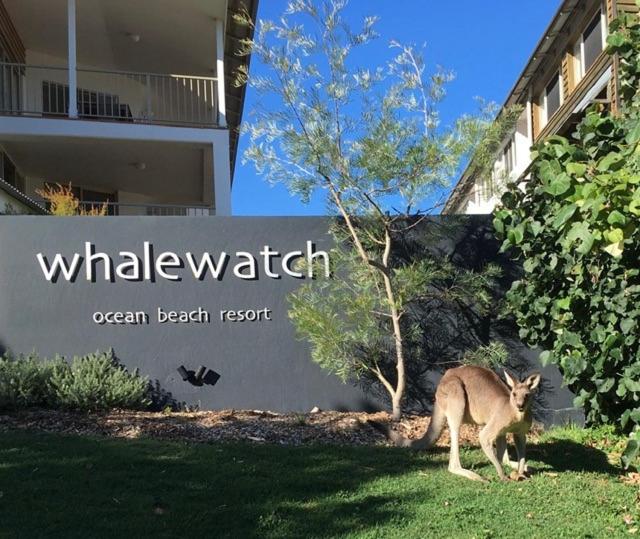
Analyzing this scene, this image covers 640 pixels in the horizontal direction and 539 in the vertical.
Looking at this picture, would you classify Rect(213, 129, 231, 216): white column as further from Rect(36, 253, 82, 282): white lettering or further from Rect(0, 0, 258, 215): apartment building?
Rect(36, 253, 82, 282): white lettering

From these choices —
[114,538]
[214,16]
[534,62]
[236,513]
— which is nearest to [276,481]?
[236,513]

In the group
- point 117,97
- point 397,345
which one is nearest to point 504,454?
point 397,345

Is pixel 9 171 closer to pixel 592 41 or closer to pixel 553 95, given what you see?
pixel 592 41

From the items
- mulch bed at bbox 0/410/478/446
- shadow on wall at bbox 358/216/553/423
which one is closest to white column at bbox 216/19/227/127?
shadow on wall at bbox 358/216/553/423

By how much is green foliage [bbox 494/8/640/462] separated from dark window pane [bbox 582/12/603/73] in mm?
11394

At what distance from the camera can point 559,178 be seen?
3596mm

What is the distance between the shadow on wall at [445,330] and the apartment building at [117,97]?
600 cm

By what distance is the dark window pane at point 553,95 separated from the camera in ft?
62.5

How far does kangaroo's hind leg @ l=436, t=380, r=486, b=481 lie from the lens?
5.66m

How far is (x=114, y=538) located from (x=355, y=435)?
10.9ft

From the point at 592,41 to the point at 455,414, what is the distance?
13638 millimetres

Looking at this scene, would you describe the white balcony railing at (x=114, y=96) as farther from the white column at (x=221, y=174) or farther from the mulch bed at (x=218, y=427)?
the mulch bed at (x=218, y=427)

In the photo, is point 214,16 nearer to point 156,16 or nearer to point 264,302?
point 156,16

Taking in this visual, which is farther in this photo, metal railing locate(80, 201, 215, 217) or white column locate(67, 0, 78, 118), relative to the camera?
metal railing locate(80, 201, 215, 217)
